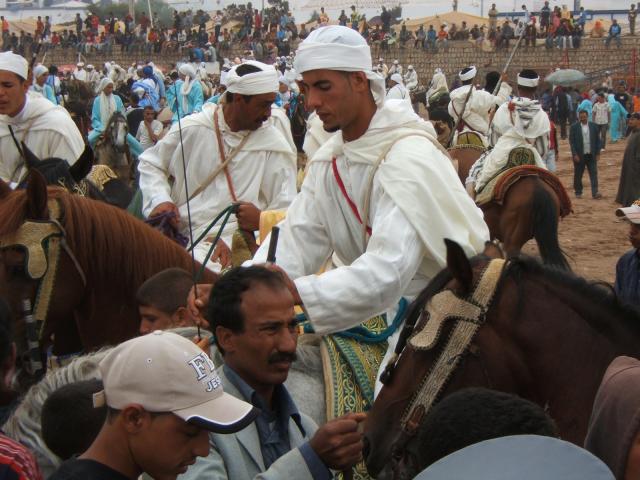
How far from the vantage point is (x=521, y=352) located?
3.09 metres

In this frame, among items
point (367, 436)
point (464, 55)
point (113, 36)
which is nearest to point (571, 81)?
point (464, 55)

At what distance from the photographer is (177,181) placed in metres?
6.48

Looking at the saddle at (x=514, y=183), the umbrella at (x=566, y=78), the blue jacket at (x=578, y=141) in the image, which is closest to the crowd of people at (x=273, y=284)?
the saddle at (x=514, y=183)

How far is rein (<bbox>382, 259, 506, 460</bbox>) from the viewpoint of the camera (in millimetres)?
3053

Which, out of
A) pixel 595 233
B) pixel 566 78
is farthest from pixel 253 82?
pixel 566 78

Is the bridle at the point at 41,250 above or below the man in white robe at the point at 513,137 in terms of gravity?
above

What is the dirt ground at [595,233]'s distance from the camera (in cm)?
1425

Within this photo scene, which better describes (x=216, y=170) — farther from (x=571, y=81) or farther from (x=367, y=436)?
(x=571, y=81)

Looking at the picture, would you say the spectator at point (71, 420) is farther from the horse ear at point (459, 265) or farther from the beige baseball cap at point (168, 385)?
the horse ear at point (459, 265)

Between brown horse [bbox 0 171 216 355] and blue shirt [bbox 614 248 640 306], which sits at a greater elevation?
brown horse [bbox 0 171 216 355]

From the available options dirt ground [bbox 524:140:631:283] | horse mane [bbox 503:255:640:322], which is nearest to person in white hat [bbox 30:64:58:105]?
dirt ground [bbox 524:140:631:283]

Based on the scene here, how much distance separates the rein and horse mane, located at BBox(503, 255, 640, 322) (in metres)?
0.08

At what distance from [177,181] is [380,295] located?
319 centimetres

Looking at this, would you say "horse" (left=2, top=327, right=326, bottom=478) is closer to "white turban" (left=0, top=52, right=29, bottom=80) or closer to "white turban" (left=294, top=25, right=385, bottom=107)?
"white turban" (left=294, top=25, right=385, bottom=107)
